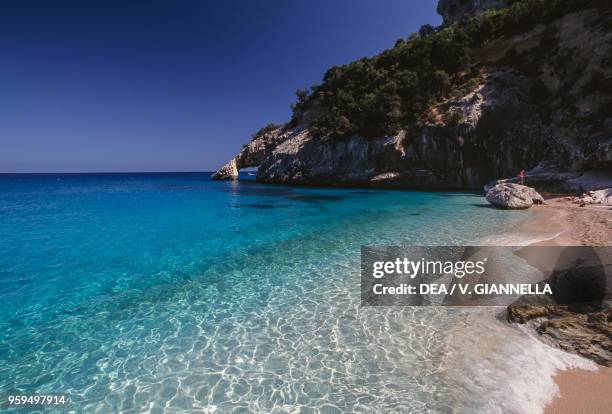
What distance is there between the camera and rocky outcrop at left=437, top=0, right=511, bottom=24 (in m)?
65.3

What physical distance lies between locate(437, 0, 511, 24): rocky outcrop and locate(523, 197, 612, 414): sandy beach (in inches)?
2523

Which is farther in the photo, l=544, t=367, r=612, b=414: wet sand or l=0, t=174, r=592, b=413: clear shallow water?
l=0, t=174, r=592, b=413: clear shallow water

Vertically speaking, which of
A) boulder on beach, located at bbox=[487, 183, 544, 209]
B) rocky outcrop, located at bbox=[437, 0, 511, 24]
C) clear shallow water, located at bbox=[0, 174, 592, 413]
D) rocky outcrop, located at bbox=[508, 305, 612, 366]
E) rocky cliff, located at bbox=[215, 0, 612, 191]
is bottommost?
clear shallow water, located at bbox=[0, 174, 592, 413]

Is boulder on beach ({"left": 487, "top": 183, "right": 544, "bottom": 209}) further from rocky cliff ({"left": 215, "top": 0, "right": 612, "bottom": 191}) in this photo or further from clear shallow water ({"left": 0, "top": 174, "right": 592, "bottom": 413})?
clear shallow water ({"left": 0, "top": 174, "right": 592, "bottom": 413})

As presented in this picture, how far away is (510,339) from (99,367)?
8.18m

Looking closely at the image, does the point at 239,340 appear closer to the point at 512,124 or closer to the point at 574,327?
the point at 574,327

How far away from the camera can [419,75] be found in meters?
41.2

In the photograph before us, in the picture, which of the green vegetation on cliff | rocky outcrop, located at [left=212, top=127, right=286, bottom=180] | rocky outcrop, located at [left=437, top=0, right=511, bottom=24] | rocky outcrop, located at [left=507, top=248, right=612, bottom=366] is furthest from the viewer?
rocky outcrop, located at [left=212, top=127, right=286, bottom=180]

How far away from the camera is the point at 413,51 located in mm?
45281

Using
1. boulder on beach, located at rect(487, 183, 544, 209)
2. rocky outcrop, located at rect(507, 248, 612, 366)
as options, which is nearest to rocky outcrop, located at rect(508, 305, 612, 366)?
rocky outcrop, located at rect(507, 248, 612, 366)

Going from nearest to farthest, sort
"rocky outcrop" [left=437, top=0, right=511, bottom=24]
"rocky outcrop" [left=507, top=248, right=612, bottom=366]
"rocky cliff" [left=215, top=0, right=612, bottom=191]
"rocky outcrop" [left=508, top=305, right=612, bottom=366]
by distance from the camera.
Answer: "rocky outcrop" [left=508, top=305, right=612, bottom=366] < "rocky outcrop" [left=507, top=248, right=612, bottom=366] < "rocky cliff" [left=215, top=0, right=612, bottom=191] < "rocky outcrop" [left=437, top=0, right=511, bottom=24]

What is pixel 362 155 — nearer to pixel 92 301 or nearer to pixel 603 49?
pixel 603 49

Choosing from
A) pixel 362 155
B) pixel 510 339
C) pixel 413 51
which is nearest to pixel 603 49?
pixel 413 51

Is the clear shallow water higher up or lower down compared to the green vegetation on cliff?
lower down
